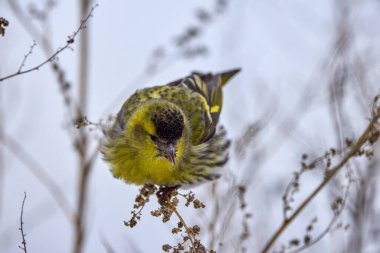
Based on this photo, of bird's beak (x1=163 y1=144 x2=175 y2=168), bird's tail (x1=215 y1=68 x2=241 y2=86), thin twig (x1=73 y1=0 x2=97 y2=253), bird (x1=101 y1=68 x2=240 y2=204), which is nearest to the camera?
bird's beak (x1=163 y1=144 x2=175 y2=168)

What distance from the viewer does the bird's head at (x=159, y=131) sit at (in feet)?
11.0

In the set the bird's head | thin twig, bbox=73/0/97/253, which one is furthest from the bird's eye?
thin twig, bbox=73/0/97/253

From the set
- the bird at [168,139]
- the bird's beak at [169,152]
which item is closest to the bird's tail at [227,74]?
the bird at [168,139]

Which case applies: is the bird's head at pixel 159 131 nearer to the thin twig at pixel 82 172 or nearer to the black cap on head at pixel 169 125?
the black cap on head at pixel 169 125

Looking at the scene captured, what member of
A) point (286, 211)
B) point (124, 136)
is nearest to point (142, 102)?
point (124, 136)

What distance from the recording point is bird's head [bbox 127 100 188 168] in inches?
131

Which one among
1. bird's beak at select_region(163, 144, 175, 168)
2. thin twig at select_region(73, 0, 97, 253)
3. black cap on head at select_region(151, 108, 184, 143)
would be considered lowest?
bird's beak at select_region(163, 144, 175, 168)

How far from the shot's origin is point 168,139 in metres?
3.33

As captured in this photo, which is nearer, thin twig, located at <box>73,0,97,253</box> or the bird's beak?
the bird's beak

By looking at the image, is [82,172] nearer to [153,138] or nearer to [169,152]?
[153,138]

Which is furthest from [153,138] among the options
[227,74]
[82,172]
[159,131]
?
[227,74]

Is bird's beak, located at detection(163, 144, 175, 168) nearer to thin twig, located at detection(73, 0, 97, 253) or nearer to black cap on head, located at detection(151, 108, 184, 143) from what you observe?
black cap on head, located at detection(151, 108, 184, 143)

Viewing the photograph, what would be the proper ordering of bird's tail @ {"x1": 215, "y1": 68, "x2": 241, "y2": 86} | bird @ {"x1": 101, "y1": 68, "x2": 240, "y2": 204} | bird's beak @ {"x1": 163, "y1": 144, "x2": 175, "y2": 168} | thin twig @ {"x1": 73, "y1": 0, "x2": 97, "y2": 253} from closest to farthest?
bird's beak @ {"x1": 163, "y1": 144, "x2": 175, "y2": 168}, bird @ {"x1": 101, "y1": 68, "x2": 240, "y2": 204}, thin twig @ {"x1": 73, "y1": 0, "x2": 97, "y2": 253}, bird's tail @ {"x1": 215, "y1": 68, "x2": 241, "y2": 86}

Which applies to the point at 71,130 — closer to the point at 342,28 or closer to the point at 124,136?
the point at 124,136
